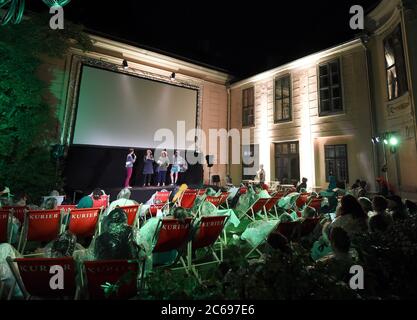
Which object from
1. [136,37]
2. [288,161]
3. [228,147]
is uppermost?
[136,37]

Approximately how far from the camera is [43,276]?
1.49 meters

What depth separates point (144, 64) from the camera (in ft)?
37.6

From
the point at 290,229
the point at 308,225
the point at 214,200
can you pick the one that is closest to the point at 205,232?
the point at 290,229

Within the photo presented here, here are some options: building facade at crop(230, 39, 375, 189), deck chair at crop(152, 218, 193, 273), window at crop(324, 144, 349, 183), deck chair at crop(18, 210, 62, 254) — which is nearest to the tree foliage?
deck chair at crop(18, 210, 62, 254)

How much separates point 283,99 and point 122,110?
311 inches

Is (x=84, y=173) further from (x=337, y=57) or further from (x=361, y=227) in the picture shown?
(x=337, y=57)

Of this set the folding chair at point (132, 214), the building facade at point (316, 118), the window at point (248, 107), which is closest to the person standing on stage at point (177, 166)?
the building facade at point (316, 118)

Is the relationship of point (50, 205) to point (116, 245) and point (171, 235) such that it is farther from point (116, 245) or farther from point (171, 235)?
point (116, 245)

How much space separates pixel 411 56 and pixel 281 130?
19.0 feet

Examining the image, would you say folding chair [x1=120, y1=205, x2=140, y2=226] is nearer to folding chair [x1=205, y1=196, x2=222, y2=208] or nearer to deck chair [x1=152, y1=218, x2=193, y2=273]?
deck chair [x1=152, y1=218, x2=193, y2=273]

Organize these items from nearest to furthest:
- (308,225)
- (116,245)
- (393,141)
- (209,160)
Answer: (116,245) → (308,225) → (393,141) → (209,160)

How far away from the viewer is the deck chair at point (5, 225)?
290 centimetres

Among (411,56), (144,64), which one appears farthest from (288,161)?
(144,64)

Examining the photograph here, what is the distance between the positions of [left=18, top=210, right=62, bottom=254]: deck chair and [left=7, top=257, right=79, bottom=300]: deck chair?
68.9 inches
